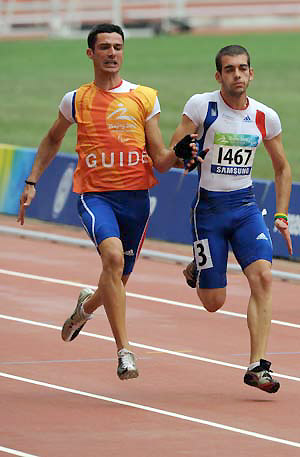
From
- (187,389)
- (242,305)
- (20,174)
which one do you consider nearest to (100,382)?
(187,389)

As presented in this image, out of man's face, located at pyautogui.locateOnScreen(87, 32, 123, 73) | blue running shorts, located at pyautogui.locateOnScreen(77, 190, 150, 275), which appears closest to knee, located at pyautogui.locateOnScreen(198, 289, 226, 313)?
blue running shorts, located at pyautogui.locateOnScreen(77, 190, 150, 275)

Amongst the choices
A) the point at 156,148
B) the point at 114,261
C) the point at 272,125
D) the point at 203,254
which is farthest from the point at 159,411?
the point at 272,125

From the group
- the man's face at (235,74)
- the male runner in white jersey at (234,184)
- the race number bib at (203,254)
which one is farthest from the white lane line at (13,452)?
the man's face at (235,74)

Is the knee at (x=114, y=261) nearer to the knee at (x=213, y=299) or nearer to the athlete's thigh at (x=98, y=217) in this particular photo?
the athlete's thigh at (x=98, y=217)

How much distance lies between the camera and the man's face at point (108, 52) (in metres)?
10.9

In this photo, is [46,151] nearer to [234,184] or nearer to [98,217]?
[98,217]

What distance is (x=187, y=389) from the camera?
430 inches

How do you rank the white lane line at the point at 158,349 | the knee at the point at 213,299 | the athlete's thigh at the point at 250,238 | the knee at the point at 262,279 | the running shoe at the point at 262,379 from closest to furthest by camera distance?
the running shoe at the point at 262,379 < the knee at the point at 262,279 < the athlete's thigh at the point at 250,238 < the knee at the point at 213,299 < the white lane line at the point at 158,349

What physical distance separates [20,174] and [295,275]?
5.63 metres

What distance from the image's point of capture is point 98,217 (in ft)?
35.1

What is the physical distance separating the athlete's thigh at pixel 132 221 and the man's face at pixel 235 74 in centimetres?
100

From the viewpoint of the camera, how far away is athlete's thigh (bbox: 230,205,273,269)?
1081 cm

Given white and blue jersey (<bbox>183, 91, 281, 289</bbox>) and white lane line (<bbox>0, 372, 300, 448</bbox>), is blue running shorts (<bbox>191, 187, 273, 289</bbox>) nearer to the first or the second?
white and blue jersey (<bbox>183, 91, 281, 289</bbox>)

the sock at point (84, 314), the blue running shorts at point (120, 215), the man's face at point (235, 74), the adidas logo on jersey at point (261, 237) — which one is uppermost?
the man's face at point (235, 74)
